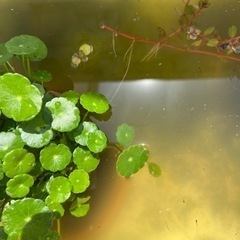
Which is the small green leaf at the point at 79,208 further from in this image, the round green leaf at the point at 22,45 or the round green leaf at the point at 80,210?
the round green leaf at the point at 22,45

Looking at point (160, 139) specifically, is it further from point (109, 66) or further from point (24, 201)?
point (24, 201)

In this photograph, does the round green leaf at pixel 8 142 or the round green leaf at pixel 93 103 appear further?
the round green leaf at pixel 93 103

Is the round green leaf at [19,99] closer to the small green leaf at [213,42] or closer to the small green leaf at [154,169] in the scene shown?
the small green leaf at [154,169]

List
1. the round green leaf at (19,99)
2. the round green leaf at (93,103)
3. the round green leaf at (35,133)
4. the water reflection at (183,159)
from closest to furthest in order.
Answer: 1. the round green leaf at (19,99)
2. the round green leaf at (35,133)
3. the round green leaf at (93,103)
4. the water reflection at (183,159)

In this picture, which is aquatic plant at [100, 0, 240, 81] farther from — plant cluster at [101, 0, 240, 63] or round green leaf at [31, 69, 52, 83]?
round green leaf at [31, 69, 52, 83]

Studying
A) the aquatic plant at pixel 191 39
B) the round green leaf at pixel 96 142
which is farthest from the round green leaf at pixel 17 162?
the aquatic plant at pixel 191 39

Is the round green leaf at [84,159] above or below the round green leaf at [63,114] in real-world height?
below

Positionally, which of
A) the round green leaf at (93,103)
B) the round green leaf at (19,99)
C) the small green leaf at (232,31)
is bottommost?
the round green leaf at (93,103)

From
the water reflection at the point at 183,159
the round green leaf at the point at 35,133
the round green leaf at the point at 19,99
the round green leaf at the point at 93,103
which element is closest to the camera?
the round green leaf at the point at 19,99
